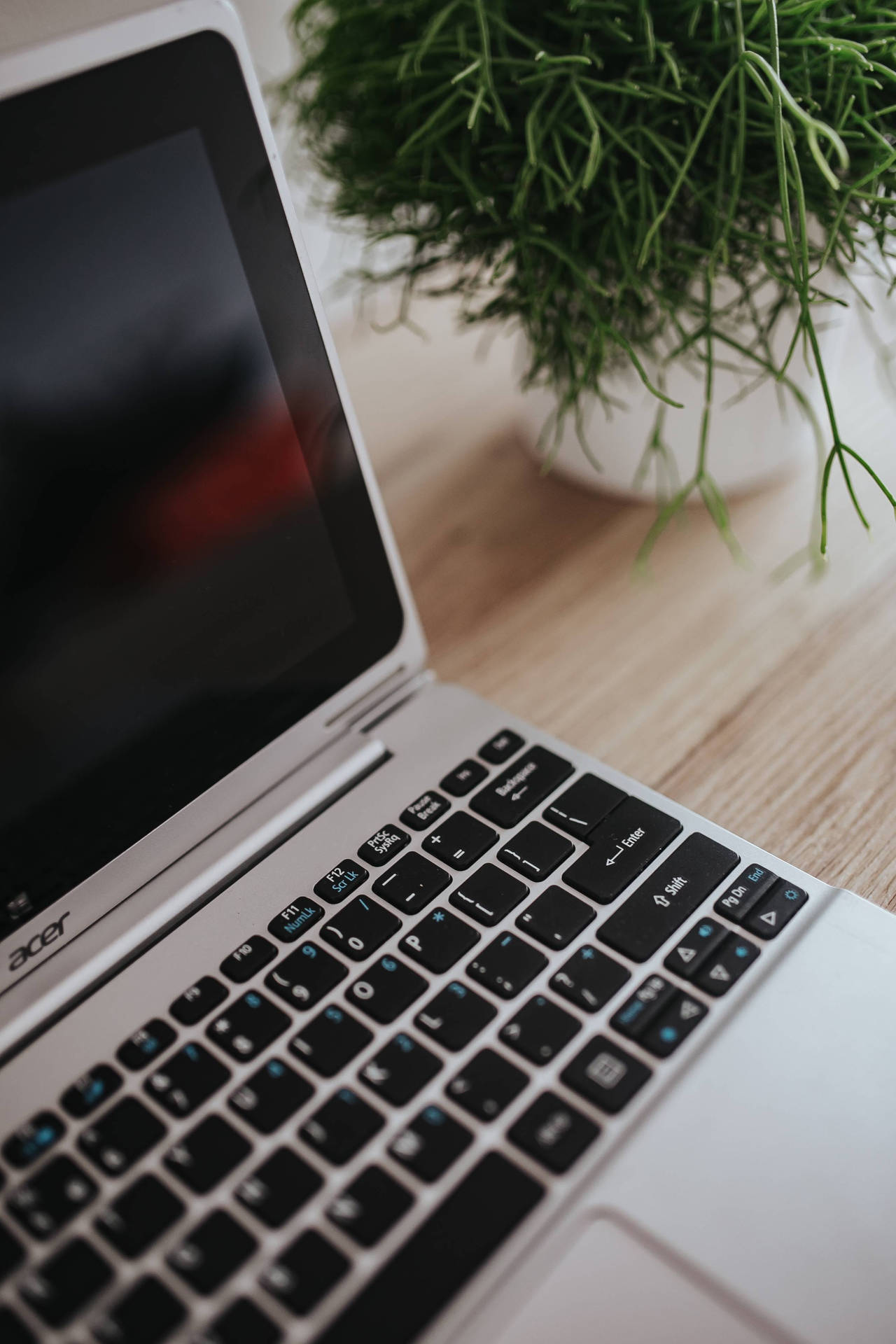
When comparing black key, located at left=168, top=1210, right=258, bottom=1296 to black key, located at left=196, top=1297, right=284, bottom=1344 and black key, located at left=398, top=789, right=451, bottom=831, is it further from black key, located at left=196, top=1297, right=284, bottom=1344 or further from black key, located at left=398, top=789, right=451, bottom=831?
black key, located at left=398, top=789, right=451, bottom=831

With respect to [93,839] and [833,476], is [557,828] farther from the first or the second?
[833,476]

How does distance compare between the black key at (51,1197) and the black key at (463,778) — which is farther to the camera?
the black key at (463,778)

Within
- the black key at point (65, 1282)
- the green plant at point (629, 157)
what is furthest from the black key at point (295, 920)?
the green plant at point (629, 157)

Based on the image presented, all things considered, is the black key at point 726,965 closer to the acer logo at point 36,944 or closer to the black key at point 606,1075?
the black key at point 606,1075

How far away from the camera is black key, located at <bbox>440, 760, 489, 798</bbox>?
0.38 m

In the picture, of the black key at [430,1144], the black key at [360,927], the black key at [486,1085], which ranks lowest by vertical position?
the black key at [430,1144]

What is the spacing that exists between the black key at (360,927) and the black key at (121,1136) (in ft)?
0.25

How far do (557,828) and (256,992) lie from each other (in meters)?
0.12

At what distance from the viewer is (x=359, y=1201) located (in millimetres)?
277

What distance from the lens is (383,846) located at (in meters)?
0.37

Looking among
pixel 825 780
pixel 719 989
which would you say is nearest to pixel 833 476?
pixel 825 780

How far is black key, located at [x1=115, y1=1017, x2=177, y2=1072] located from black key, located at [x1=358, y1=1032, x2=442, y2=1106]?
0.06 m

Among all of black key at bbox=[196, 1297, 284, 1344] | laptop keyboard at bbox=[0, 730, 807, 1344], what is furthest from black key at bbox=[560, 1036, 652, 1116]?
black key at bbox=[196, 1297, 284, 1344]

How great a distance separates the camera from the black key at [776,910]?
332 millimetres
